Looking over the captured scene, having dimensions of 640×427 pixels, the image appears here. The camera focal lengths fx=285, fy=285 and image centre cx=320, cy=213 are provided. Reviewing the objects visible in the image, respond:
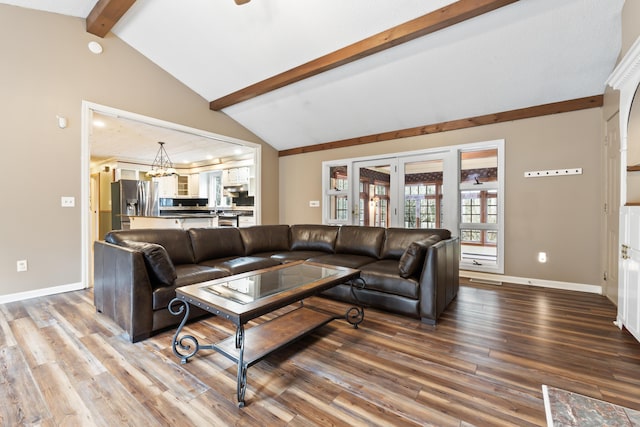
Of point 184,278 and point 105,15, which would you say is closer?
point 184,278

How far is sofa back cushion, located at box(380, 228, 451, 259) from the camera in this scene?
3396 millimetres

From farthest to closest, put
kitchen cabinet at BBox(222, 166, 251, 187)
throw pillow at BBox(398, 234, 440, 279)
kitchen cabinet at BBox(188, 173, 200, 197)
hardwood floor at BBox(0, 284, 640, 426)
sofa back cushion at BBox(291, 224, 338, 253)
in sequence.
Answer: kitchen cabinet at BBox(188, 173, 200, 197) → kitchen cabinet at BBox(222, 166, 251, 187) → sofa back cushion at BBox(291, 224, 338, 253) → throw pillow at BBox(398, 234, 440, 279) → hardwood floor at BBox(0, 284, 640, 426)

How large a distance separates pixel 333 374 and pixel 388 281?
1.18m

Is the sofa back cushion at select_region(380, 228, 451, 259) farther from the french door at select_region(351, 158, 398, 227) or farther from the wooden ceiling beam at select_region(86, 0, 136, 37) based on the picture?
the wooden ceiling beam at select_region(86, 0, 136, 37)

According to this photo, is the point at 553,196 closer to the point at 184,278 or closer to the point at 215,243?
the point at 215,243

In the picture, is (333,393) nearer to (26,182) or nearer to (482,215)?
(482,215)

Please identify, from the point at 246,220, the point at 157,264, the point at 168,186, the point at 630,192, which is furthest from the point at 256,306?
the point at 168,186

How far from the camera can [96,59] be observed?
381 cm

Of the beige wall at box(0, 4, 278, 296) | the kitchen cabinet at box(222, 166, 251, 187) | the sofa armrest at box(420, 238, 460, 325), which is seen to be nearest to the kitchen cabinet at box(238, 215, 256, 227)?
the kitchen cabinet at box(222, 166, 251, 187)

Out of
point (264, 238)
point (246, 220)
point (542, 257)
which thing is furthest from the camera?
point (246, 220)

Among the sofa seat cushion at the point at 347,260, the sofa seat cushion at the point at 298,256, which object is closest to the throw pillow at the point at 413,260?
the sofa seat cushion at the point at 347,260

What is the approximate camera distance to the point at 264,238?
4152 millimetres

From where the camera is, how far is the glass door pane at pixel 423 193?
15.5 feet

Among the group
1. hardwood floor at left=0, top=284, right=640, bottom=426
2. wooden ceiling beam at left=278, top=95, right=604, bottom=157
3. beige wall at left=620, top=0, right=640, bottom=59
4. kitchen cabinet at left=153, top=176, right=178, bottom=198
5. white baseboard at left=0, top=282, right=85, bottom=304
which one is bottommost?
hardwood floor at left=0, top=284, right=640, bottom=426
